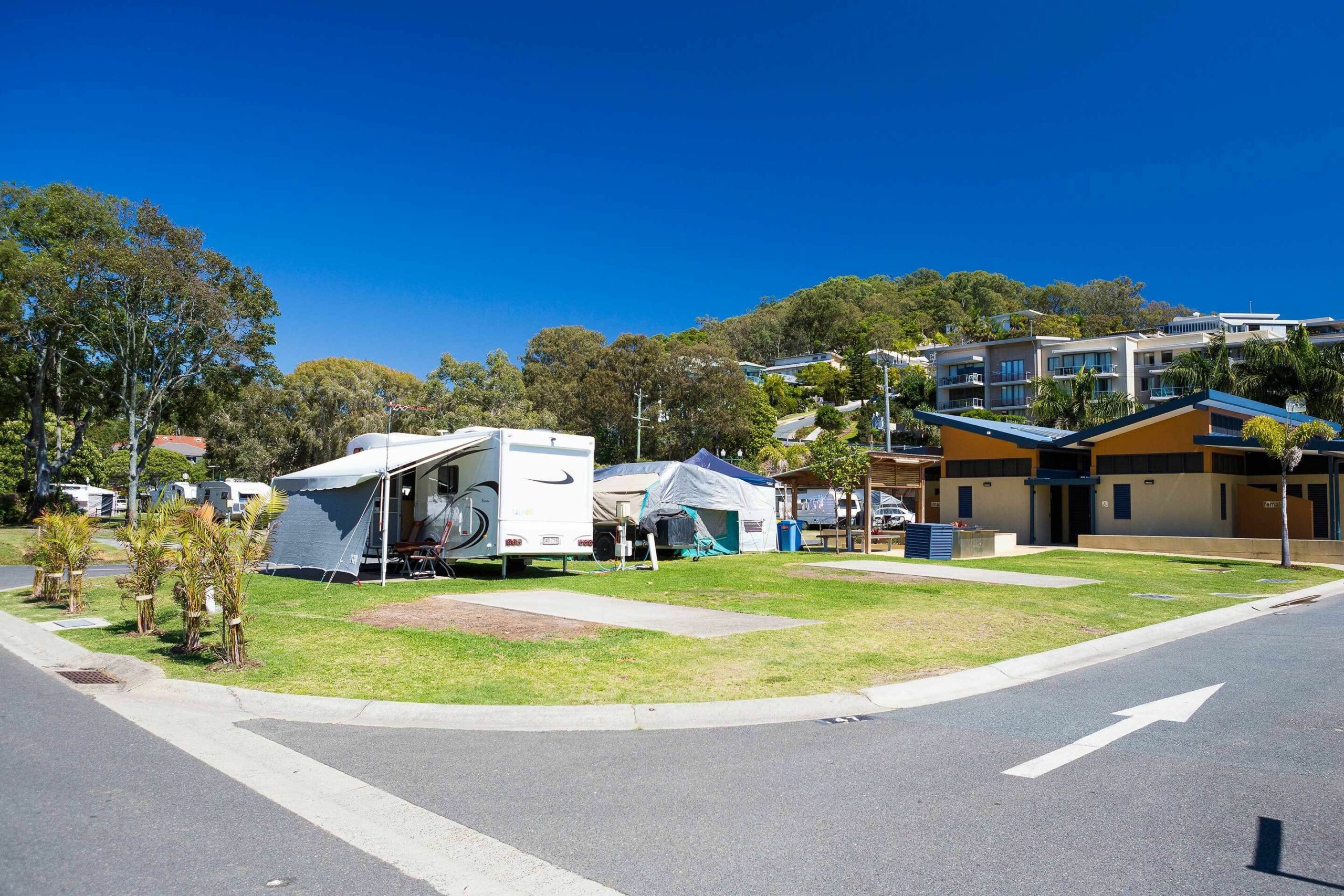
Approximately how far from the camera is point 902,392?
79.1m

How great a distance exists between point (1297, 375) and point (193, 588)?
1885 inches

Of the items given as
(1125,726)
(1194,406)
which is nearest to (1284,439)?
(1194,406)

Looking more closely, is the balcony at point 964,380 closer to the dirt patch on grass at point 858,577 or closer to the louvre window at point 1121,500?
the louvre window at point 1121,500

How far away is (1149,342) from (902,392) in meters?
20.0

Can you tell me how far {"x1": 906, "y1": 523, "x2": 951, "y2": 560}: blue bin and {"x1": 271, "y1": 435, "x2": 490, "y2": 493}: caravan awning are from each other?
1375cm

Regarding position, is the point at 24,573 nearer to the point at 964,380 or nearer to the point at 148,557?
the point at 148,557

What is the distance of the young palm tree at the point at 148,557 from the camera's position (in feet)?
34.0

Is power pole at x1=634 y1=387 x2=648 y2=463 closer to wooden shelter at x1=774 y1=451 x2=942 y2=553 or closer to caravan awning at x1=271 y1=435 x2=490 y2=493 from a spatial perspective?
wooden shelter at x1=774 y1=451 x2=942 y2=553

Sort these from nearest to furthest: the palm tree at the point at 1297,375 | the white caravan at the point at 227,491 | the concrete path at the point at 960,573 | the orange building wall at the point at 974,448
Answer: the concrete path at the point at 960,573 → the orange building wall at the point at 974,448 → the white caravan at the point at 227,491 → the palm tree at the point at 1297,375

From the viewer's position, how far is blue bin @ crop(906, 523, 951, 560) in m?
25.5

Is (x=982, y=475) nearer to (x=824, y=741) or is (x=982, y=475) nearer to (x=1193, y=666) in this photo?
(x=1193, y=666)

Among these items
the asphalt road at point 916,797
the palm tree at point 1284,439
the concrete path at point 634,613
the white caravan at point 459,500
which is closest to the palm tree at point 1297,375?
the palm tree at point 1284,439

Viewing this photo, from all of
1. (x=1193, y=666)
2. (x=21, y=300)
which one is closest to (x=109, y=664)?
(x=1193, y=666)

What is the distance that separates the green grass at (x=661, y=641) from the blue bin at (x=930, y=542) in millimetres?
7442
